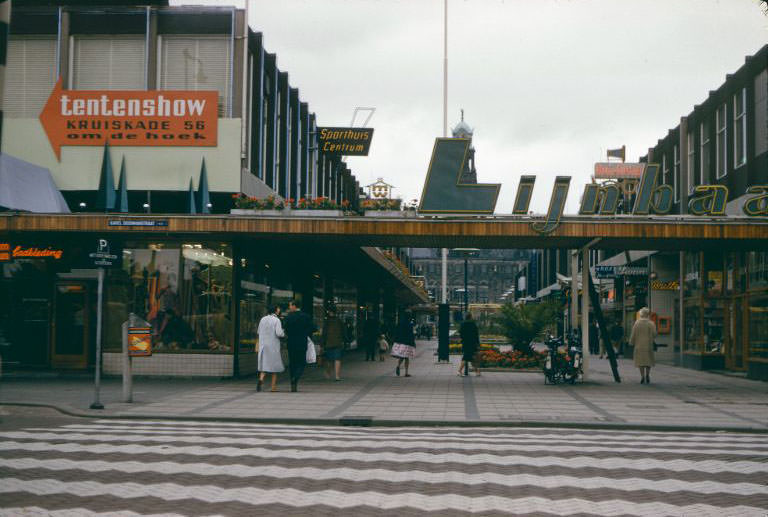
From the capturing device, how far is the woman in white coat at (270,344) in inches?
727

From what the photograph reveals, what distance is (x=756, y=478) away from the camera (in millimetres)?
8633

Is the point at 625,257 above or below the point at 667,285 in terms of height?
above

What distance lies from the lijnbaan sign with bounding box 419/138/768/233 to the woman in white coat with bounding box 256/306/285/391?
4.57 metres

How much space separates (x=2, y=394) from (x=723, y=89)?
23891mm

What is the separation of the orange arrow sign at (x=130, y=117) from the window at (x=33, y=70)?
683 mm

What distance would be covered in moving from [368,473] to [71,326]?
15917 mm

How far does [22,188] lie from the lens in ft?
34.2

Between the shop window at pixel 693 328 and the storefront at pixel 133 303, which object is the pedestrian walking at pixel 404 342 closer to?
the storefront at pixel 133 303

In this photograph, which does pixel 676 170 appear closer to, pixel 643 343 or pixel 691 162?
pixel 691 162

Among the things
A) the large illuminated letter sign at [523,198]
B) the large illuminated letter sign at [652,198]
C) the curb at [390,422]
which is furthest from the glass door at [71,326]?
the large illuminated letter sign at [652,198]

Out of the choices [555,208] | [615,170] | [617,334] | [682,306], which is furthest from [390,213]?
[615,170]

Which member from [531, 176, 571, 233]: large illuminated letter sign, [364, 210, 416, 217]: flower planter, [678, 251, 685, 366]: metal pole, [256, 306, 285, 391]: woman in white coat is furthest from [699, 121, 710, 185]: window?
[256, 306, 285, 391]: woman in white coat

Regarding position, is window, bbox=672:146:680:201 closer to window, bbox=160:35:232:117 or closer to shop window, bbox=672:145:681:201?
shop window, bbox=672:145:681:201

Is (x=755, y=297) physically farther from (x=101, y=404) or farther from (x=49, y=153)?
(x=49, y=153)
